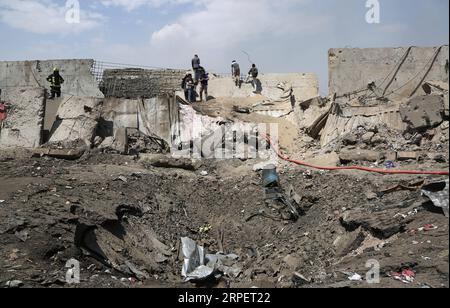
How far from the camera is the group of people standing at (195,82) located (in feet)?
46.5

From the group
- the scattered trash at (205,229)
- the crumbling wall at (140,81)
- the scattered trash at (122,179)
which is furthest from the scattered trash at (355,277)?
the crumbling wall at (140,81)

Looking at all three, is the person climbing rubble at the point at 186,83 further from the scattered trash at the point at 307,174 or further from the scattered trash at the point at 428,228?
the scattered trash at the point at 428,228

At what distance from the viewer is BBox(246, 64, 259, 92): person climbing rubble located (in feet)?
48.2

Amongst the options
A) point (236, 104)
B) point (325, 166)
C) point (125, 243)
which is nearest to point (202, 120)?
point (236, 104)

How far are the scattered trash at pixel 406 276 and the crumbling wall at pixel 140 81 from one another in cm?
1101

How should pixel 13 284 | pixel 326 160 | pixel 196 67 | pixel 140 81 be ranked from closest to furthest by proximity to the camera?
pixel 13 284, pixel 326 160, pixel 196 67, pixel 140 81

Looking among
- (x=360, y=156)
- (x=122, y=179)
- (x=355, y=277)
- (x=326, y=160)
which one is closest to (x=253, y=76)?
(x=326, y=160)

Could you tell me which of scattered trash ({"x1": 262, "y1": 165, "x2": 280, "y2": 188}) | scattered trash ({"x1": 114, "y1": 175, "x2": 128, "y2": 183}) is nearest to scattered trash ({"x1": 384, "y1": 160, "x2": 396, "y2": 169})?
scattered trash ({"x1": 262, "y1": 165, "x2": 280, "y2": 188})

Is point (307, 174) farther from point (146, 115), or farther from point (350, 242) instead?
point (146, 115)

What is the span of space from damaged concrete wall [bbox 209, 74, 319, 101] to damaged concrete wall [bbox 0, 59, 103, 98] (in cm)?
377

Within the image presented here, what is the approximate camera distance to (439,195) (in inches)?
229

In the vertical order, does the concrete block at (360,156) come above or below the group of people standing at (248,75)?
below

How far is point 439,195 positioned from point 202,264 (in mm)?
3329
